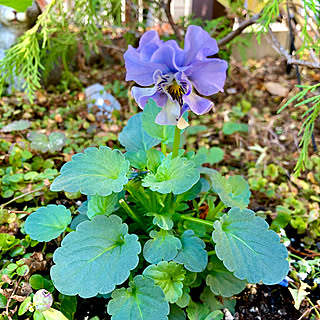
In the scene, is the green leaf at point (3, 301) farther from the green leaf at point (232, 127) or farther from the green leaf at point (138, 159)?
the green leaf at point (232, 127)

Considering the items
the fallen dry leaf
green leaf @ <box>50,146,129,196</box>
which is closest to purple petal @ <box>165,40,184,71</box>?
green leaf @ <box>50,146,129,196</box>

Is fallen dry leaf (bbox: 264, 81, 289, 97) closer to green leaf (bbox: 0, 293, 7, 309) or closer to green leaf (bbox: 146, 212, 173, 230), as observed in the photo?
green leaf (bbox: 146, 212, 173, 230)

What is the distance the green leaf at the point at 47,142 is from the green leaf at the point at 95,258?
71 centimetres

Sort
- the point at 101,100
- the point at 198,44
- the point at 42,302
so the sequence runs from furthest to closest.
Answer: the point at 101,100 → the point at 42,302 → the point at 198,44

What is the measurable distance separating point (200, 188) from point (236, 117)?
114 centimetres

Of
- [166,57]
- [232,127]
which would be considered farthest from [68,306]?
[232,127]

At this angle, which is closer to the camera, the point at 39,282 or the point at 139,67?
the point at 139,67

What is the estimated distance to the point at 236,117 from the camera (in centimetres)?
223

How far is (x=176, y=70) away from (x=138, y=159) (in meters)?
0.41

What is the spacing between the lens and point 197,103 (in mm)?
879

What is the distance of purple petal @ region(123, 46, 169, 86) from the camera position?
2.77 feet

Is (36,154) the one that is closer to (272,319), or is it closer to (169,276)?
(169,276)

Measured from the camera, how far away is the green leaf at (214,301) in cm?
111

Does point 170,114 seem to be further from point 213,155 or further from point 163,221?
point 213,155
